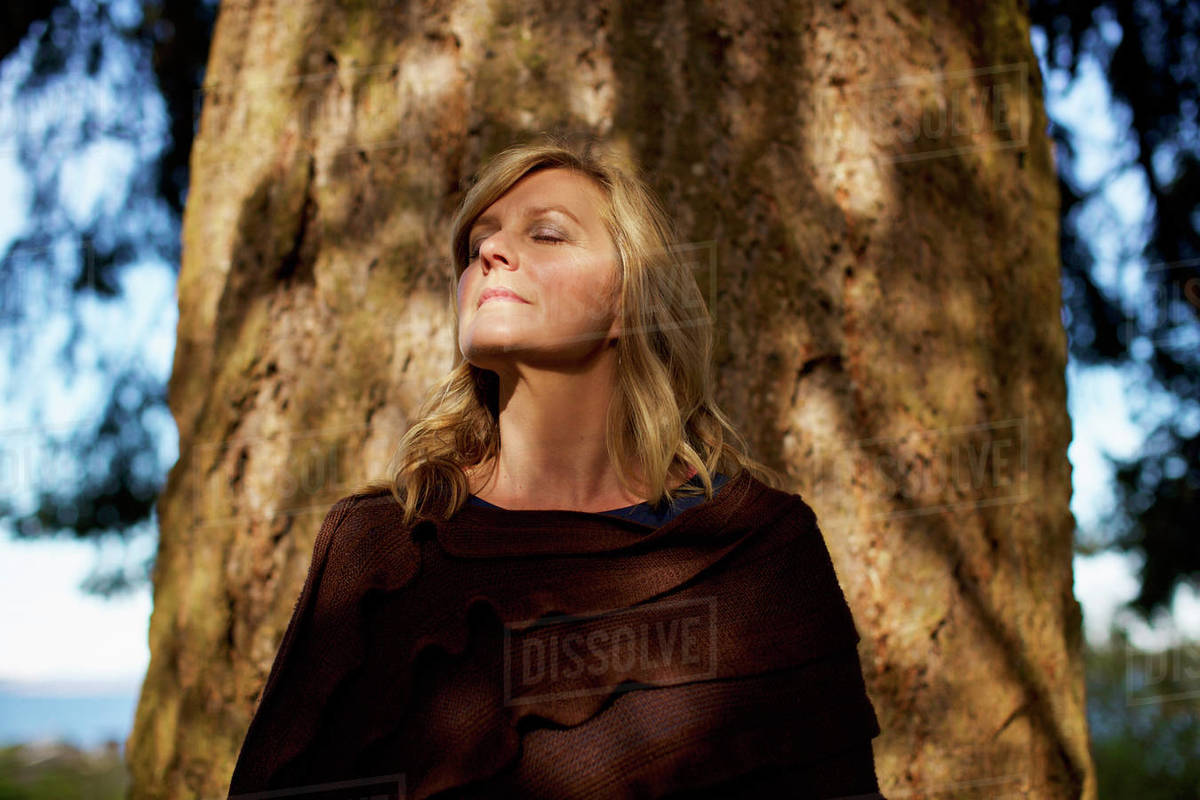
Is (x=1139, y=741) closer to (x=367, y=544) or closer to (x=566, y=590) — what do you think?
(x=566, y=590)

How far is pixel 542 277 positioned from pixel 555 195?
0.72ft

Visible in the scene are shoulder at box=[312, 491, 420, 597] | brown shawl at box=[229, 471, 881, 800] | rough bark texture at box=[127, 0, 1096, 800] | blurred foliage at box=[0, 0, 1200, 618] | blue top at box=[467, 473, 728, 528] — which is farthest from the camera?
blurred foliage at box=[0, 0, 1200, 618]

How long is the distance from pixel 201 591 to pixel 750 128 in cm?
202

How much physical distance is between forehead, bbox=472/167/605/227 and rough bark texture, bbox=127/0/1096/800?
1.68 ft

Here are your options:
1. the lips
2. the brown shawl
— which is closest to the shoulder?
the brown shawl

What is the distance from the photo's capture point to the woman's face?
6.53ft

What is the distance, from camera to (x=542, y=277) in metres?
2.03

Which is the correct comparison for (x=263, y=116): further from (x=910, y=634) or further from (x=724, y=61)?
(x=910, y=634)

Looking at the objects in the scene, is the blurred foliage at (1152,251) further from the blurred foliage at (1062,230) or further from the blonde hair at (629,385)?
the blonde hair at (629,385)

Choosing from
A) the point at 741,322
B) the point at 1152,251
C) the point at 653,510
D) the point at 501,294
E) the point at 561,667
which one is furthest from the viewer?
the point at 1152,251

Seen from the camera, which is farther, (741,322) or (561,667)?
(741,322)

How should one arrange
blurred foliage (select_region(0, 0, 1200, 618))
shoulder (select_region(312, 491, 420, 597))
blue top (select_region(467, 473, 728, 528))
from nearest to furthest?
shoulder (select_region(312, 491, 420, 597))
blue top (select_region(467, 473, 728, 528))
blurred foliage (select_region(0, 0, 1200, 618))

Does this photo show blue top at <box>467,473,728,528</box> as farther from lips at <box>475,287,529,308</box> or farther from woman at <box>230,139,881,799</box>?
lips at <box>475,287,529,308</box>

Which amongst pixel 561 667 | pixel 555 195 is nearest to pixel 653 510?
pixel 561 667
